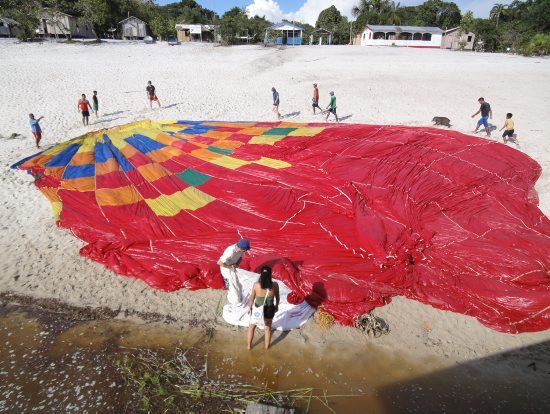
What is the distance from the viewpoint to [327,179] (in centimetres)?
771

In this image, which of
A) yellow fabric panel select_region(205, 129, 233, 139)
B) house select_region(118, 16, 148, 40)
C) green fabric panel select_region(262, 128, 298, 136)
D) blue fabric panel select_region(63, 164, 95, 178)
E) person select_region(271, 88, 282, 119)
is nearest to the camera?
blue fabric panel select_region(63, 164, 95, 178)

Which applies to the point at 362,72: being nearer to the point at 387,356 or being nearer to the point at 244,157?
the point at 244,157

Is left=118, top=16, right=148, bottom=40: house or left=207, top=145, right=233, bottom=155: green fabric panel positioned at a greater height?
left=118, top=16, right=148, bottom=40: house

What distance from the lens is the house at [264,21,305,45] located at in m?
44.5

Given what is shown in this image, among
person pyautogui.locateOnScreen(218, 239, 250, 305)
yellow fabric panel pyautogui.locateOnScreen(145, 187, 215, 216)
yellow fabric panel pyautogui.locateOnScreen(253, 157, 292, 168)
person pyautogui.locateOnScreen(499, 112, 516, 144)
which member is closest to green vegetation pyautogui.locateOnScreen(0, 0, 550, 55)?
person pyautogui.locateOnScreen(499, 112, 516, 144)

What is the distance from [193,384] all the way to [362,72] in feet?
76.1

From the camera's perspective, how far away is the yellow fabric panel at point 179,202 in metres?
7.13

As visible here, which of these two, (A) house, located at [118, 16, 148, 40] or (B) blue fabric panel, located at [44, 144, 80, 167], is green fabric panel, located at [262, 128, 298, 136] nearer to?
(B) blue fabric panel, located at [44, 144, 80, 167]

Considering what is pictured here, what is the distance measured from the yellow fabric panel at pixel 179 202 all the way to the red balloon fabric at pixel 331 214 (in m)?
0.03

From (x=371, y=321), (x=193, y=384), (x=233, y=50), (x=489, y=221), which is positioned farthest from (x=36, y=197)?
(x=233, y=50)

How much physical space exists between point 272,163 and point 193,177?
186 centimetres

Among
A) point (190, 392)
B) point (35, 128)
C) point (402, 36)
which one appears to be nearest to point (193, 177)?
point (190, 392)

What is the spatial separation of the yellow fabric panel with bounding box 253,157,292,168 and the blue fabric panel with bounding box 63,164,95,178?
4000mm

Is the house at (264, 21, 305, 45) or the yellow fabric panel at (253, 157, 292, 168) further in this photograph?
the house at (264, 21, 305, 45)
